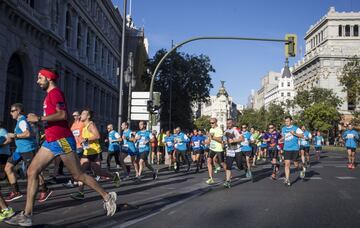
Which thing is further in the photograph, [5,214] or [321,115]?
[321,115]

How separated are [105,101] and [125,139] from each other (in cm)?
3867

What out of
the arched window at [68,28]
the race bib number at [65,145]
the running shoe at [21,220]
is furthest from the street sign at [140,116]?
the arched window at [68,28]

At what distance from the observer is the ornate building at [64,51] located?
2249 cm

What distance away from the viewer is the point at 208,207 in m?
7.69

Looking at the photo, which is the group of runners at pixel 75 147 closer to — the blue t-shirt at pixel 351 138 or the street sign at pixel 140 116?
the blue t-shirt at pixel 351 138

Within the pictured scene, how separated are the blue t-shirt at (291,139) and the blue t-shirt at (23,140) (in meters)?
6.89

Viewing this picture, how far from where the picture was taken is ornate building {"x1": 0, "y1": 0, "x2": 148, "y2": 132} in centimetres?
2249

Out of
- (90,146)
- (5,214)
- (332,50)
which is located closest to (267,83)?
(332,50)

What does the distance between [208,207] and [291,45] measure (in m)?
12.0

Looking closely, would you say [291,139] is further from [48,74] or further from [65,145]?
[48,74]

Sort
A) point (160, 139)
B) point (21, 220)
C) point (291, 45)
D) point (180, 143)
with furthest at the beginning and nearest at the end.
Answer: point (160, 139)
point (291, 45)
point (180, 143)
point (21, 220)

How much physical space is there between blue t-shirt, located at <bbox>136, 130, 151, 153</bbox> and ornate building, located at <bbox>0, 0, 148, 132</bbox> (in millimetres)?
10455

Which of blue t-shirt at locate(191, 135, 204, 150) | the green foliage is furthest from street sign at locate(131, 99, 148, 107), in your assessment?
the green foliage

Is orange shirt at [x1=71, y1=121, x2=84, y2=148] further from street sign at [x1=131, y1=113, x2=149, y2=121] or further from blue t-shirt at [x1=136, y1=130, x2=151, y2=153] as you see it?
street sign at [x1=131, y1=113, x2=149, y2=121]
